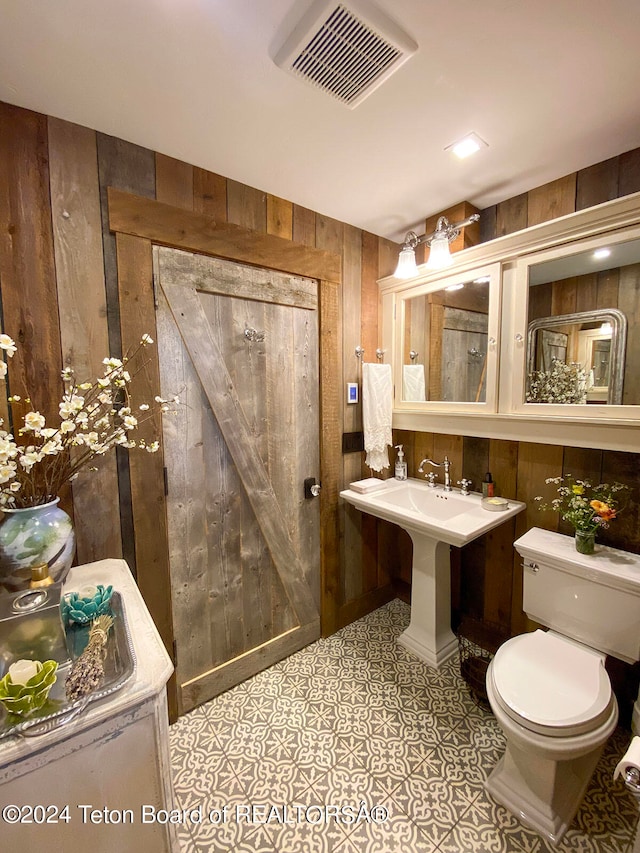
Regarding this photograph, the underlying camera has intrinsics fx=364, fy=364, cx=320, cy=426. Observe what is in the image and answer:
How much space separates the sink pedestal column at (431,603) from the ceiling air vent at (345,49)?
1.84 meters

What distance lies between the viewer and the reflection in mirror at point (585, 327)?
56.2 inches

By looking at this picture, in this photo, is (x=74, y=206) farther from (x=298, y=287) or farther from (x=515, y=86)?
(x=515, y=86)

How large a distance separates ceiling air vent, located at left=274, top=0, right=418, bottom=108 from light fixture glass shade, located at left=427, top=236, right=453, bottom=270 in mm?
749

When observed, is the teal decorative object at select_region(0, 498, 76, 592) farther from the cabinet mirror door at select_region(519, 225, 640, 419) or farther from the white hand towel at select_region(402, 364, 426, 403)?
the cabinet mirror door at select_region(519, 225, 640, 419)

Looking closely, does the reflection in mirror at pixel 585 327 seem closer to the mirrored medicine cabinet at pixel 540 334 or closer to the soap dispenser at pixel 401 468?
the mirrored medicine cabinet at pixel 540 334

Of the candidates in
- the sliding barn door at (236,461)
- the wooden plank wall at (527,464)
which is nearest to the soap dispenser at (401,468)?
the wooden plank wall at (527,464)

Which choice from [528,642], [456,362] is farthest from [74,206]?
[528,642]

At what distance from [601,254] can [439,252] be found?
0.64m

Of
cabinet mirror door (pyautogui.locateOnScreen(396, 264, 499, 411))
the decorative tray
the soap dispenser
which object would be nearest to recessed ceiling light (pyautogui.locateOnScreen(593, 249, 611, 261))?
cabinet mirror door (pyautogui.locateOnScreen(396, 264, 499, 411))

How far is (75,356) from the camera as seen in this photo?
1.34 metres

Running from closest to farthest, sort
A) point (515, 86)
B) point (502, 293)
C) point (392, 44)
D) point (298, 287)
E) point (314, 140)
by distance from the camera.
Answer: point (392, 44)
point (515, 86)
point (314, 140)
point (502, 293)
point (298, 287)

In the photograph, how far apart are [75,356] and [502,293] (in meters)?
1.84

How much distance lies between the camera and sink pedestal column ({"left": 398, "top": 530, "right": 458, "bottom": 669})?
1.94 metres

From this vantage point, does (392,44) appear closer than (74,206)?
Yes
